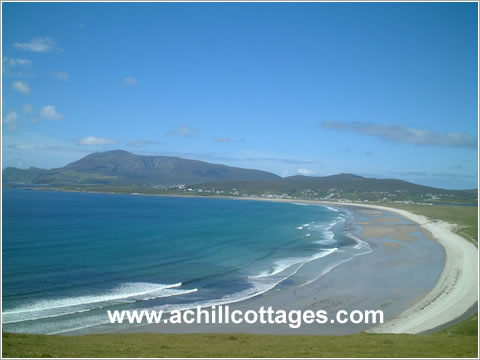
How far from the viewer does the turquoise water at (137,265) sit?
22953 millimetres

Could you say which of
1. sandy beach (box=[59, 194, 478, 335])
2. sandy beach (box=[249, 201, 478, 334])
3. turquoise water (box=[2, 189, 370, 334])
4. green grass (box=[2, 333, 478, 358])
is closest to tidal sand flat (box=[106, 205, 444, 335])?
sandy beach (box=[59, 194, 478, 335])

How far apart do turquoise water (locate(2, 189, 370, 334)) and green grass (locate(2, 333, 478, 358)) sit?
619 cm

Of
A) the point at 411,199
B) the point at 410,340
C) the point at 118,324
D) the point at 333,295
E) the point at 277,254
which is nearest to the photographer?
the point at 410,340

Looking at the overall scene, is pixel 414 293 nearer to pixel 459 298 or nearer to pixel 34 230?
pixel 459 298

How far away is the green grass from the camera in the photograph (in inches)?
491

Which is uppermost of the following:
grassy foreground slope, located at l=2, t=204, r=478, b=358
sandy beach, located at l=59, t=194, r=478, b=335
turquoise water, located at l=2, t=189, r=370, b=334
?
grassy foreground slope, located at l=2, t=204, r=478, b=358

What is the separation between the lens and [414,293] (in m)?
27.2

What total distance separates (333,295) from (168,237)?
30744mm

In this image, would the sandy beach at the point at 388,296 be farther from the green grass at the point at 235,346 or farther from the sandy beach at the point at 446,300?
the green grass at the point at 235,346

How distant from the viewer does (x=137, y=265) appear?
113ft

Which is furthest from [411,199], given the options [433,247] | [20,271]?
[20,271]

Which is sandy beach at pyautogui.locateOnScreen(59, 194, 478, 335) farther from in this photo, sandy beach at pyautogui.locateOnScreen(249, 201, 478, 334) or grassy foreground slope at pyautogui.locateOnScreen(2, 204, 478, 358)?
grassy foreground slope at pyautogui.locateOnScreen(2, 204, 478, 358)

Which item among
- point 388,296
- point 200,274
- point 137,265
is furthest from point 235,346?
point 137,265

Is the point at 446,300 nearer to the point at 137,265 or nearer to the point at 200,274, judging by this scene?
the point at 200,274
